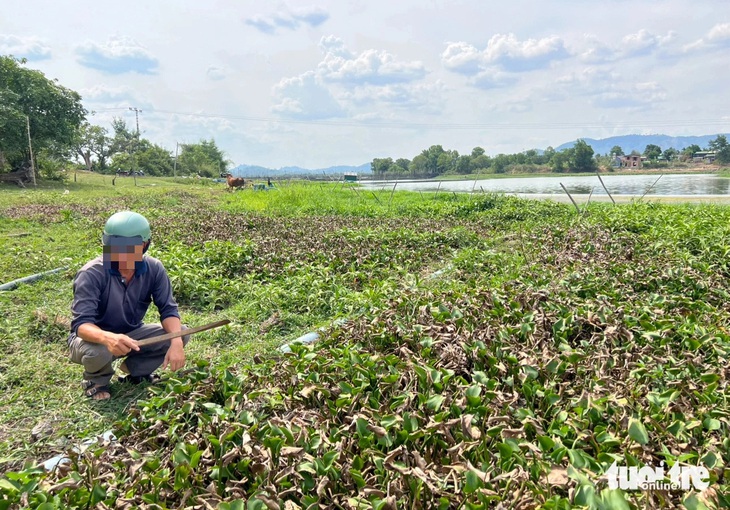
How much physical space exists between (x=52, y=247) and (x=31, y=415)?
5.95 meters

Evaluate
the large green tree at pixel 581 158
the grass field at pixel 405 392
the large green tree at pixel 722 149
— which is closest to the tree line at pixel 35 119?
the grass field at pixel 405 392

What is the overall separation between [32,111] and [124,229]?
2976cm

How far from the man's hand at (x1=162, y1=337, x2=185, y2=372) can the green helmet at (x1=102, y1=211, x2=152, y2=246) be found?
0.69 metres

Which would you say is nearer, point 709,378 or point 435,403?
point 435,403

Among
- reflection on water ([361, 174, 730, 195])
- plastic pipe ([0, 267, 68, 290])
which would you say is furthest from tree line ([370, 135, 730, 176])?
plastic pipe ([0, 267, 68, 290])

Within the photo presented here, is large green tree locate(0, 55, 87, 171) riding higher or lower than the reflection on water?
higher

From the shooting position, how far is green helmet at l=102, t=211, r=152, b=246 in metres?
2.89

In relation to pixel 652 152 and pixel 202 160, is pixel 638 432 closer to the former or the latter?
pixel 202 160

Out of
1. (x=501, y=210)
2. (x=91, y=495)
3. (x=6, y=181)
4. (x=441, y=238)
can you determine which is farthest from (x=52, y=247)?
(x=6, y=181)

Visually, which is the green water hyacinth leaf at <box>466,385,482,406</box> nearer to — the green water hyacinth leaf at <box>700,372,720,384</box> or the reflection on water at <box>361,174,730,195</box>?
the green water hyacinth leaf at <box>700,372,720,384</box>

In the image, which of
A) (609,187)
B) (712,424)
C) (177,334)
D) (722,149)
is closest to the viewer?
(712,424)

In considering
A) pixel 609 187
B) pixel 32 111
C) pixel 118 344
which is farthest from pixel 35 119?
pixel 609 187

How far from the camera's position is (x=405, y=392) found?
248cm

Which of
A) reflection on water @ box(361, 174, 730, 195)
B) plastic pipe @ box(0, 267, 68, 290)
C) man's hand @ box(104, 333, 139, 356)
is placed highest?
reflection on water @ box(361, 174, 730, 195)
